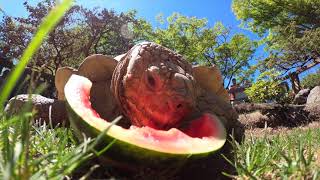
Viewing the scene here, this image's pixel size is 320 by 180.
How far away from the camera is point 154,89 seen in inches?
71.9

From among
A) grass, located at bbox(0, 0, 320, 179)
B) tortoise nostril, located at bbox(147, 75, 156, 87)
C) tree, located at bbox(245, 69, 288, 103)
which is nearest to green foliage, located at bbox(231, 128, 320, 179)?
grass, located at bbox(0, 0, 320, 179)

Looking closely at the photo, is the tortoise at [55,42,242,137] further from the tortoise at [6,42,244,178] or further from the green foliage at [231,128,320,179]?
the green foliage at [231,128,320,179]

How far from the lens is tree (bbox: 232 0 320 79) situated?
73.0ft

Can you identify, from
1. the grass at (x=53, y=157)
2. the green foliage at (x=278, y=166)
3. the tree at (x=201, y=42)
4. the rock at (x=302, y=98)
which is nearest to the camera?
the grass at (x=53, y=157)

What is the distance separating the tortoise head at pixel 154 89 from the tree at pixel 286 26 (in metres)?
21.0

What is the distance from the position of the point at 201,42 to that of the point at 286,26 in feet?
35.1

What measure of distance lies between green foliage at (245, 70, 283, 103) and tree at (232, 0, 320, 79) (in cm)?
94

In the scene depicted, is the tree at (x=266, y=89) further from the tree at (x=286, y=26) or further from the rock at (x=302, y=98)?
the rock at (x=302, y=98)

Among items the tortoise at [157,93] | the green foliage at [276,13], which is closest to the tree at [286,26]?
the green foliage at [276,13]

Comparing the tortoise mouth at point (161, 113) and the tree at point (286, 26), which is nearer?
the tortoise mouth at point (161, 113)

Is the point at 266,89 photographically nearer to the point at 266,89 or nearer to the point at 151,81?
the point at 266,89

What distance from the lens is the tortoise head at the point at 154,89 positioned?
1.80m

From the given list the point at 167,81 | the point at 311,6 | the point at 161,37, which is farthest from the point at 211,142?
the point at 161,37

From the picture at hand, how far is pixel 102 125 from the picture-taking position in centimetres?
164
